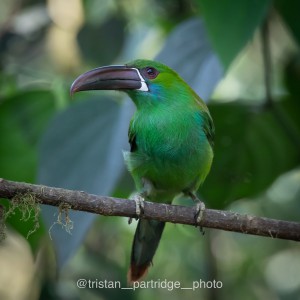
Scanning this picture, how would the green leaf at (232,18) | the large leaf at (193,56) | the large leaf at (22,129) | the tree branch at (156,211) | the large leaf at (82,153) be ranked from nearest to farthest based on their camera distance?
1. the tree branch at (156,211)
2. the large leaf at (82,153)
3. the green leaf at (232,18)
4. the large leaf at (193,56)
5. the large leaf at (22,129)

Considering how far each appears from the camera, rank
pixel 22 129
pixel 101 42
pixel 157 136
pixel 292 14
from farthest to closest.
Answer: pixel 101 42
pixel 22 129
pixel 292 14
pixel 157 136

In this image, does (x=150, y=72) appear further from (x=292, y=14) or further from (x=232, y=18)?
(x=292, y=14)

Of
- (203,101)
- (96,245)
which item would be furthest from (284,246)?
(203,101)

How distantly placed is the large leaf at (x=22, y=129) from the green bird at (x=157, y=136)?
27.9 inches

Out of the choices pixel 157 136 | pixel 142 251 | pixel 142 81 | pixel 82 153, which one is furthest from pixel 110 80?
pixel 142 251

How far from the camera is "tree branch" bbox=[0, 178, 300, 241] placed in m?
2.34

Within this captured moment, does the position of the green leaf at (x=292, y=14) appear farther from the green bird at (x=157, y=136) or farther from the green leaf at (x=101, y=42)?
the green leaf at (x=101, y=42)

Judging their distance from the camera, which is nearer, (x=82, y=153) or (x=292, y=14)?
(x=82, y=153)

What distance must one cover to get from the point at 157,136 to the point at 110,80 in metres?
0.33

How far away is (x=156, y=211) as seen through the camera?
256 cm

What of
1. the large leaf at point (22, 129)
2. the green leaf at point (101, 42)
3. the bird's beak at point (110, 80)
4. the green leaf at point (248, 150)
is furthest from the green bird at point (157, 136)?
the green leaf at point (101, 42)

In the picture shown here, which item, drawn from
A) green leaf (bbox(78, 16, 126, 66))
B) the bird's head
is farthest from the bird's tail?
green leaf (bbox(78, 16, 126, 66))

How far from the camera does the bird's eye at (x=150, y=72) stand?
3.38 m

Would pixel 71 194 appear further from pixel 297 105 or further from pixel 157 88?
pixel 297 105
